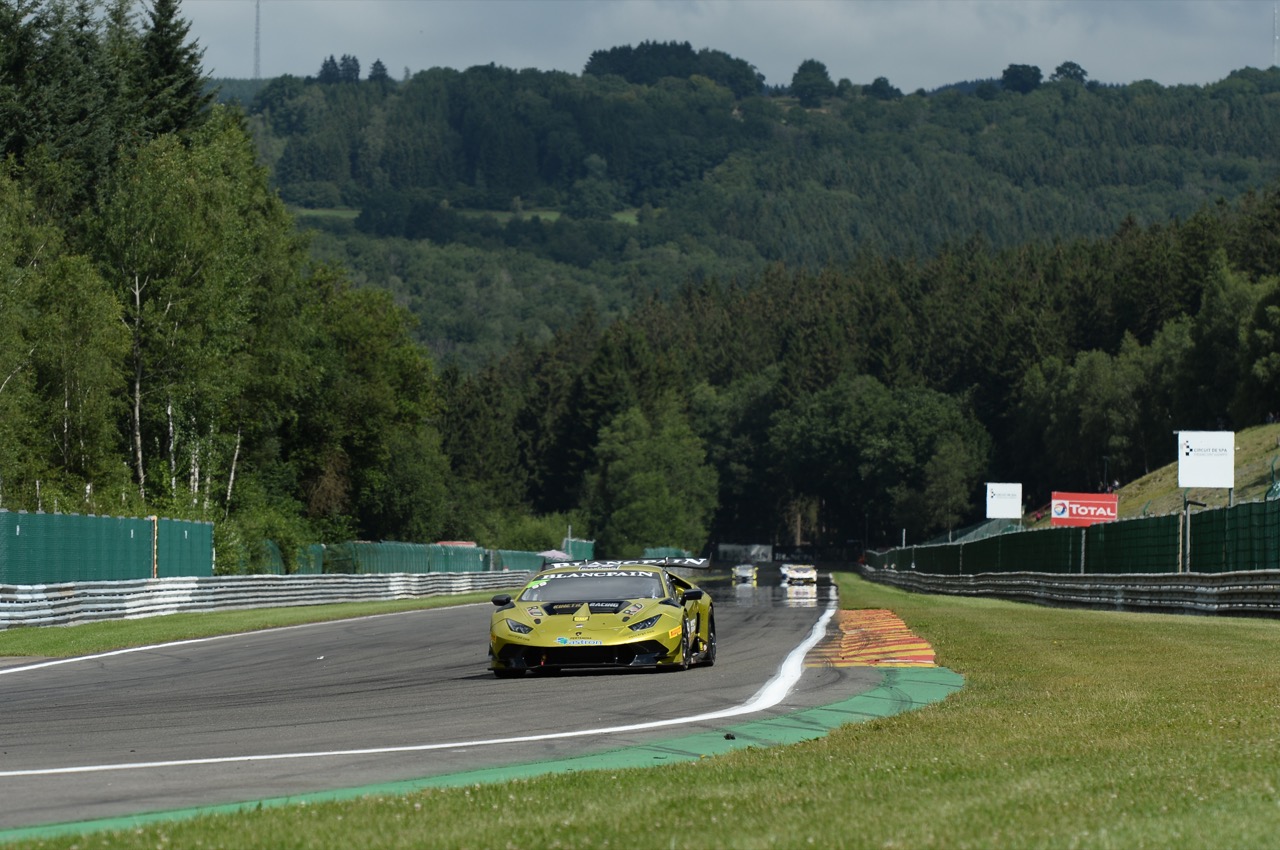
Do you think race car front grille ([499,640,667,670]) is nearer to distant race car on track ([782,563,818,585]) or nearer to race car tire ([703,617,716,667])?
race car tire ([703,617,716,667])

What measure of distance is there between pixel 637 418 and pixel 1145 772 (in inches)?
5755

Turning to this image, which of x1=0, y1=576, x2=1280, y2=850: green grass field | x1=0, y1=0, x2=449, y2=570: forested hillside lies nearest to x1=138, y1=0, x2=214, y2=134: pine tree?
x1=0, y1=0, x2=449, y2=570: forested hillside

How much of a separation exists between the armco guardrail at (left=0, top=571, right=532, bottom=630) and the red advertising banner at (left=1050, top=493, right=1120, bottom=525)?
22.9 meters

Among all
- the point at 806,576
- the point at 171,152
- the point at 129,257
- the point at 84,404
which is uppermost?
the point at 171,152

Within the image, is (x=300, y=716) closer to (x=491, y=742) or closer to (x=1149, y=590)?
(x=491, y=742)

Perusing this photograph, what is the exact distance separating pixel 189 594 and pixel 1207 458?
82.2ft

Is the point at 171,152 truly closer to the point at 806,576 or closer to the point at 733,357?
the point at 806,576

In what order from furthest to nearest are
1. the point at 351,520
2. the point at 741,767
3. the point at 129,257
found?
the point at 351,520 < the point at 129,257 < the point at 741,767

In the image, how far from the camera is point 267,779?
909cm

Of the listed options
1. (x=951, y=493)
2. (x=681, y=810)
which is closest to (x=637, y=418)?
(x=951, y=493)

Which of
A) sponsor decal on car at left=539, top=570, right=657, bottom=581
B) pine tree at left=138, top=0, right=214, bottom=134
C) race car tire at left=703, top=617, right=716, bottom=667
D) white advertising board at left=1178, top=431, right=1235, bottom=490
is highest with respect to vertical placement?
pine tree at left=138, top=0, right=214, bottom=134

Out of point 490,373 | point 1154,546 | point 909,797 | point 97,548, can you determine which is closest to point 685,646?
point 909,797

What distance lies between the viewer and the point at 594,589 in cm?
1798

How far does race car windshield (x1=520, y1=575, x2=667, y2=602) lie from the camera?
17.8 m
